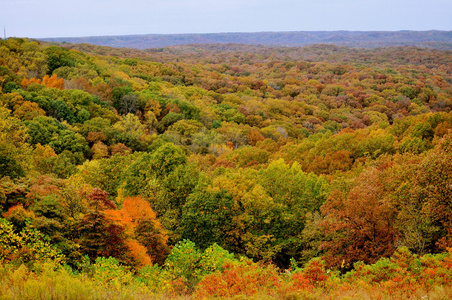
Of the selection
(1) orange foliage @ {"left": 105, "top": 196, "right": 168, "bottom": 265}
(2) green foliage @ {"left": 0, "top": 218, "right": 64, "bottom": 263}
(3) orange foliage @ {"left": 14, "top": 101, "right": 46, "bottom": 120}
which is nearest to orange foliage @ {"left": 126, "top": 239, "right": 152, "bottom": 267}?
(1) orange foliage @ {"left": 105, "top": 196, "right": 168, "bottom": 265}

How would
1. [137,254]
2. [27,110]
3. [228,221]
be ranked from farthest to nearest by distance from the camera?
[27,110] → [228,221] → [137,254]

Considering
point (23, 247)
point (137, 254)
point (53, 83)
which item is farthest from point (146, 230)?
point (53, 83)

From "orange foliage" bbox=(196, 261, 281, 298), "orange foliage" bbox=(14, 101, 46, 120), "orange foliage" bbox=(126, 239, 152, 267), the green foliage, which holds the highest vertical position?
"orange foliage" bbox=(14, 101, 46, 120)

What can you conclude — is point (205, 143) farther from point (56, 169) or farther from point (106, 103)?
point (56, 169)

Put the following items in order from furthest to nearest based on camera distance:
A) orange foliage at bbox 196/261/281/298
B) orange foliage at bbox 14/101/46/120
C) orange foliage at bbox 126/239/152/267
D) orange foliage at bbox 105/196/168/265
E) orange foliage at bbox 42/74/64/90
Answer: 1. orange foliage at bbox 42/74/64/90
2. orange foliage at bbox 14/101/46/120
3. orange foliage at bbox 105/196/168/265
4. orange foliage at bbox 126/239/152/267
5. orange foliage at bbox 196/261/281/298

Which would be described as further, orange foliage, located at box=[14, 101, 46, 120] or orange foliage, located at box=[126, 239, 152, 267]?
orange foliage, located at box=[14, 101, 46, 120]

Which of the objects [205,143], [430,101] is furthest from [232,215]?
[430,101]

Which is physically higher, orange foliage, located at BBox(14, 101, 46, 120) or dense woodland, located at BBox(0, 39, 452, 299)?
orange foliage, located at BBox(14, 101, 46, 120)

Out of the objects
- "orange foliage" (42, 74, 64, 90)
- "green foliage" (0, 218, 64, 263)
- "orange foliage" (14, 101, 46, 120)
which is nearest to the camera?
"green foliage" (0, 218, 64, 263)

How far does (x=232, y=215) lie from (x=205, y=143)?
140 ft

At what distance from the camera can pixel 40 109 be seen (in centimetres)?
6041

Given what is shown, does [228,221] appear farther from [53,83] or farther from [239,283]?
[53,83]

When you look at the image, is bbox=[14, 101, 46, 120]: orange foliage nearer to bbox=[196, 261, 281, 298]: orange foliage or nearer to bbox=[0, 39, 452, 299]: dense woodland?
bbox=[0, 39, 452, 299]: dense woodland

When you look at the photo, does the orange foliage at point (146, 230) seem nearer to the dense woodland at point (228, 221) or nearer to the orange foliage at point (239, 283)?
the dense woodland at point (228, 221)
